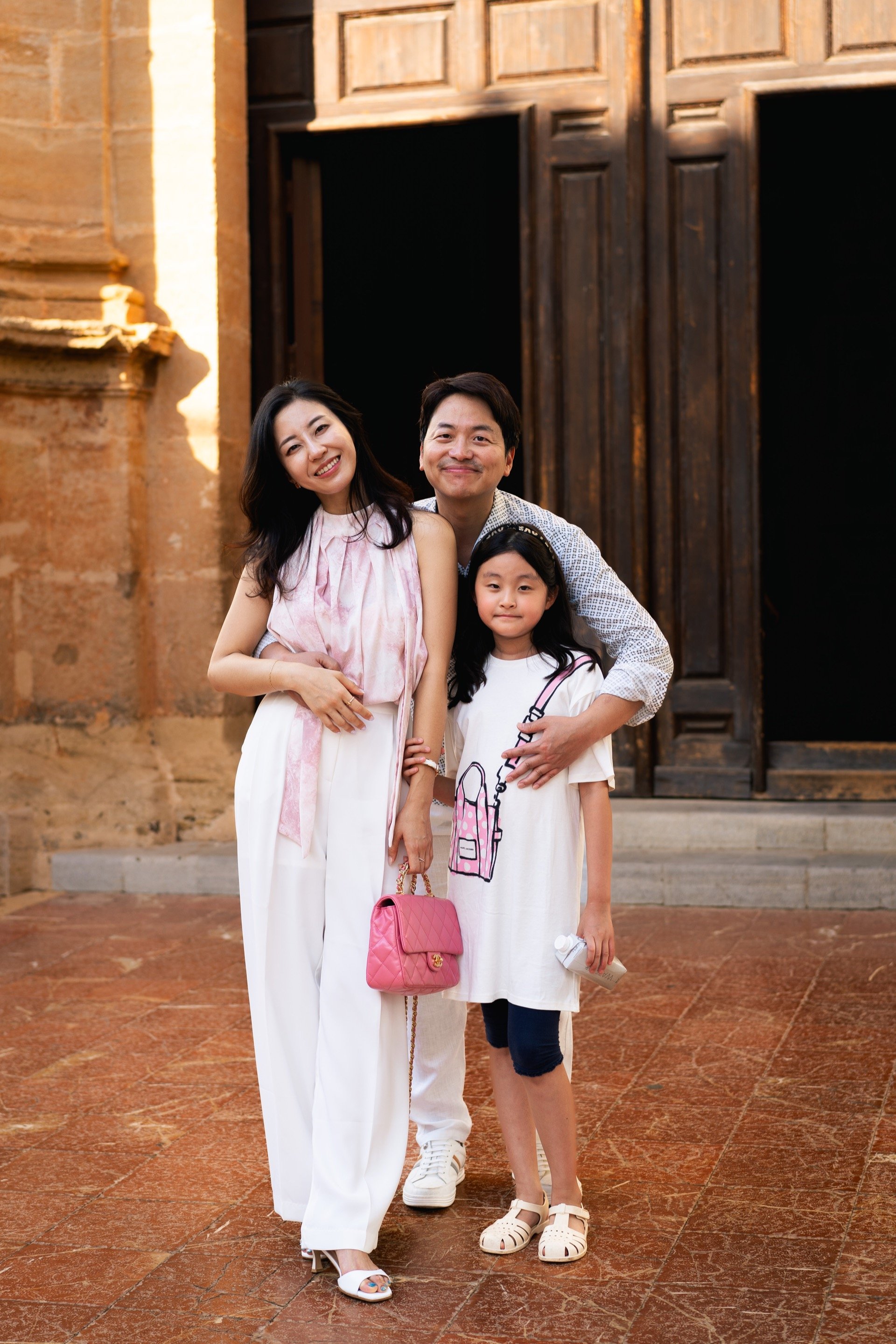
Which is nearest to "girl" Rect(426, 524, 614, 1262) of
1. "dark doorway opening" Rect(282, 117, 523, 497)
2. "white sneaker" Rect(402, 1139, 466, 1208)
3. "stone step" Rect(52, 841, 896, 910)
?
"white sneaker" Rect(402, 1139, 466, 1208)

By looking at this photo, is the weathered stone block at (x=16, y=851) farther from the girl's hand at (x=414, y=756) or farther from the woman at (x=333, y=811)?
the girl's hand at (x=414, y=756)

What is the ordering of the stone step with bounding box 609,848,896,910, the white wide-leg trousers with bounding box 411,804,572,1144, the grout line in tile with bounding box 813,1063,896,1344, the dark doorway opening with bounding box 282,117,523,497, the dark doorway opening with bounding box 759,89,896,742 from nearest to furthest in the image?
the grout line in tile with bounding box 813,1063,896,1344 → the white wide-leg trousers with bounding box 411,804,572,1144 → the stone step with bounding box 609,848,896,910 → the dark doorway opening with bounding box 759,89,896,742 → the dark doorway opening with bounding box 282,117,523,497

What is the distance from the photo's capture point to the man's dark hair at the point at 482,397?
3039 mm

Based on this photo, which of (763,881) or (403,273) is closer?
(763,881)

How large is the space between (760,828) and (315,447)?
404cm

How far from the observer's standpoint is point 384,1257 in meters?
2.93

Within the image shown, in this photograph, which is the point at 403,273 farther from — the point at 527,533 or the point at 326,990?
the point at 326,990

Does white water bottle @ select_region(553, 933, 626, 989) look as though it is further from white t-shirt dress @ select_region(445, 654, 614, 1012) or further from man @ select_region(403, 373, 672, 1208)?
man @ select_region(403, 373, 672, 1208)

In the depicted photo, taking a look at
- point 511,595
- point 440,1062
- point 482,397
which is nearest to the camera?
point 511,595

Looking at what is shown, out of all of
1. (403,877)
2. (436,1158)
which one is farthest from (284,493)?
(436,1158)

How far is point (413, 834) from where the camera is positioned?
9.47 ft

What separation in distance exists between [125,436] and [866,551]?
18.8 ft

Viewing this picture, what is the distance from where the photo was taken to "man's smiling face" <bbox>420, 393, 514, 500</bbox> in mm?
3031

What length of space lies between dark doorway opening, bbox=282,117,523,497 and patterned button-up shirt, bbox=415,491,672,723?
26.3 feet
